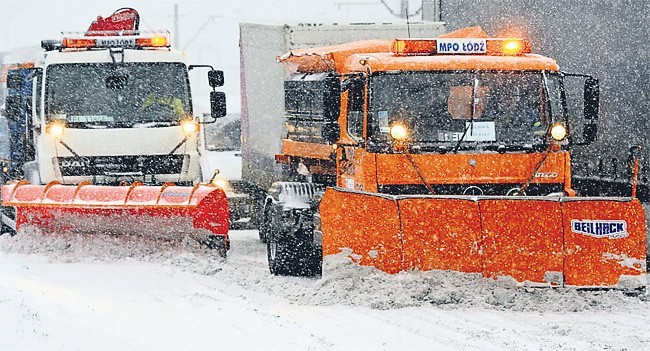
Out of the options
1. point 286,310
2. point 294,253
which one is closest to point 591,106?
point 286,310

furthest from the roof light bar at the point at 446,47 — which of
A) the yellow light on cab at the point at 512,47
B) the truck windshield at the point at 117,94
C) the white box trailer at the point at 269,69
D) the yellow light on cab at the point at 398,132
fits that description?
the truck windshield at the point at 117,94

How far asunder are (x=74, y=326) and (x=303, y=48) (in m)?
6.86

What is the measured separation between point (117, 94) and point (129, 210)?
1943mm

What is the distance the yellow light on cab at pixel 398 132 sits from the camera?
10.0 metres

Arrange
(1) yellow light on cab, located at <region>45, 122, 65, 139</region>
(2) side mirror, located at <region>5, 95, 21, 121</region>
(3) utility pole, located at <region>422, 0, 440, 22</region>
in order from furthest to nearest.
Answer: (3) utility pole, located at <region>422, 0, 440, 22</region>
(2) side mirror, located at <region>5, 95, 21, 121</region>
(1) yellow light on cab, located at <region>45, 122, 65, 139</region>

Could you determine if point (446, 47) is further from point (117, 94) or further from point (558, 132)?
point (117, 94)

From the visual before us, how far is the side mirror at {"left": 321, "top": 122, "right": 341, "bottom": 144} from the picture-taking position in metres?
10.5

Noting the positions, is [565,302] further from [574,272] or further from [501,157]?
[501,157]

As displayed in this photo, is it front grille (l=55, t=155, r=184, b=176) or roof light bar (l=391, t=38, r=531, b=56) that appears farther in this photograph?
front grille (l=55, t=155, r=184, b=176)

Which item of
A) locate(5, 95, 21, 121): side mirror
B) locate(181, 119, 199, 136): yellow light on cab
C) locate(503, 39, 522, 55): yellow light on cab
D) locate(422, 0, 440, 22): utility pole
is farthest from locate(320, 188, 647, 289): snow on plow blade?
locate(5, 95, 21, 121): side mirror

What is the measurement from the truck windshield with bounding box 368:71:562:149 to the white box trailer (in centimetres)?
284

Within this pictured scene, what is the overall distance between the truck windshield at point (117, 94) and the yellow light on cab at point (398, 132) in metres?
4.72

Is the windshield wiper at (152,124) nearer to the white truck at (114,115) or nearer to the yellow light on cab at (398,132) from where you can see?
the white truck at (114,115)

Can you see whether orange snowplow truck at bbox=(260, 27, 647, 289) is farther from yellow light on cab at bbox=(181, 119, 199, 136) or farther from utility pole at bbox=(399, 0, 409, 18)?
yellow light on cab at bbox=(181, 119, 199, 136)
